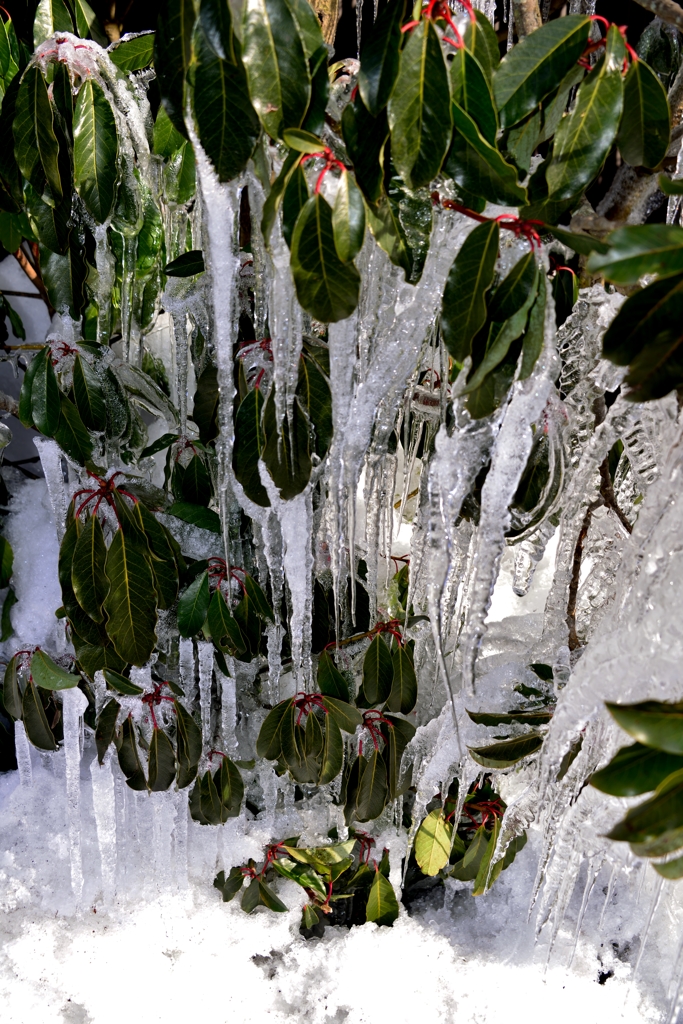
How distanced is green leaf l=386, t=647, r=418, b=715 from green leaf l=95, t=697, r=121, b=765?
1.57 feet

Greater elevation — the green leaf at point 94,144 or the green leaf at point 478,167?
the green leaf at point 94,144

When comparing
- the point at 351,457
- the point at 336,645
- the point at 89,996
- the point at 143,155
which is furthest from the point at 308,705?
the point at 143,155

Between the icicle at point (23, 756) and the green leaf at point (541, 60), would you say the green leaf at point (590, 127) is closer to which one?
the green leaf at point (541, 60)

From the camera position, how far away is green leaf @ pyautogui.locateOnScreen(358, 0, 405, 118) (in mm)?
615

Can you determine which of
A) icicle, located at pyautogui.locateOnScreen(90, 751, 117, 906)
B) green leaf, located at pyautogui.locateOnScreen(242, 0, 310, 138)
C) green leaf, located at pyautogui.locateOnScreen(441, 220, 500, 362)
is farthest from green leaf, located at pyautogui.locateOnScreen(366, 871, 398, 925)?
green leaf, located at pyautogui.locateOnScreen(242, 0, 310, 138)

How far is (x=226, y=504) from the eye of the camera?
45.6 inches

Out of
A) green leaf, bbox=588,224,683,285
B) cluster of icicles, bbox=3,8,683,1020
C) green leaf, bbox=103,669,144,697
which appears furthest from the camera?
green leaf, bbox=103,669,144,697

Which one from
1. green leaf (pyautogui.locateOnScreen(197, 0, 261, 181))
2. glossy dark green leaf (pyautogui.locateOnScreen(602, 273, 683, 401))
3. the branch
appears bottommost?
glossy dark green leaf (pyautogui.locateOnScreen(602, 273, 683, 401))

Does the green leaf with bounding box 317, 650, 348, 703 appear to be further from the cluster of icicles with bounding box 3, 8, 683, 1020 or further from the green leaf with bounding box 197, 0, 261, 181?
the green leaf with bounding box 197, 0, 261, 181

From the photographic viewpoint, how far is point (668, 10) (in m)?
0.84

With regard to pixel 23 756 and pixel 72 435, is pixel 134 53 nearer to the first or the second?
pixel 72 435

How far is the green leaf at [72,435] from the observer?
1.11 metres

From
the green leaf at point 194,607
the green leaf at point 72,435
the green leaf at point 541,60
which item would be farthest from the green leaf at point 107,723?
the green leaf at point 541,60

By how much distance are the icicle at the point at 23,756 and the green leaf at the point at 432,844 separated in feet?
2.75
